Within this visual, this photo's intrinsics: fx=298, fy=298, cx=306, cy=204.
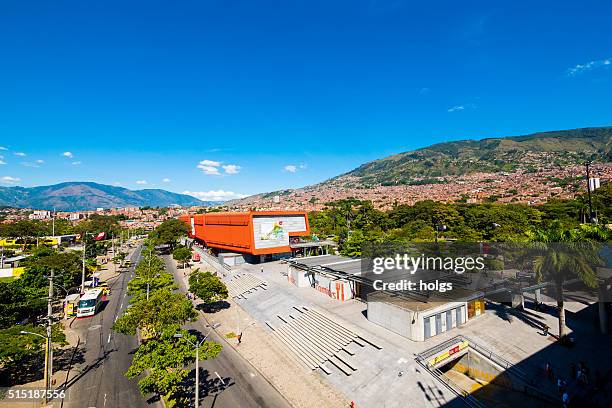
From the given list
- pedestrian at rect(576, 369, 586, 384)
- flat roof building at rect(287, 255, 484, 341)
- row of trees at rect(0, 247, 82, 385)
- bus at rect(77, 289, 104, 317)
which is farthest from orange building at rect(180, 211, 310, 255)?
pedestrian at rect(576, 369, 586, 384)

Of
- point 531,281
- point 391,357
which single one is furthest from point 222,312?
point 531,281

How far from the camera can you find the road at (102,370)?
61.2 feet

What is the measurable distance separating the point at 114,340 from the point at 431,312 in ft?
93.7

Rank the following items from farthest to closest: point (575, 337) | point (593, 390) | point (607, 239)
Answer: point (607, 239)
point (575, 337)
point (593, 390)

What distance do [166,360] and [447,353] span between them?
18.7 meters

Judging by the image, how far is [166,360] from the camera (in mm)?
16906

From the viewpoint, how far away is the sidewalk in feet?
62.0

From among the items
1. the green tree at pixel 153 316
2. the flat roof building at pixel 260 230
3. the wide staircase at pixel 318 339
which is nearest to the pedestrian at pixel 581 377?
the wide staircase at pixel 318 339

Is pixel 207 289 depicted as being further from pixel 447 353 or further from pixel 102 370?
pixel 447 353

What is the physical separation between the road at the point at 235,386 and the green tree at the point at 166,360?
1.80 meters

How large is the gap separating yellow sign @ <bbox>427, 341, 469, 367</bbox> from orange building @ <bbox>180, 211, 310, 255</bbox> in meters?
35.0

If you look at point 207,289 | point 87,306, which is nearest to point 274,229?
point 207,289

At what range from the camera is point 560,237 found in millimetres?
21656

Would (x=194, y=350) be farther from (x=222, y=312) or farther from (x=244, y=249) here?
(x=244, y=249)
